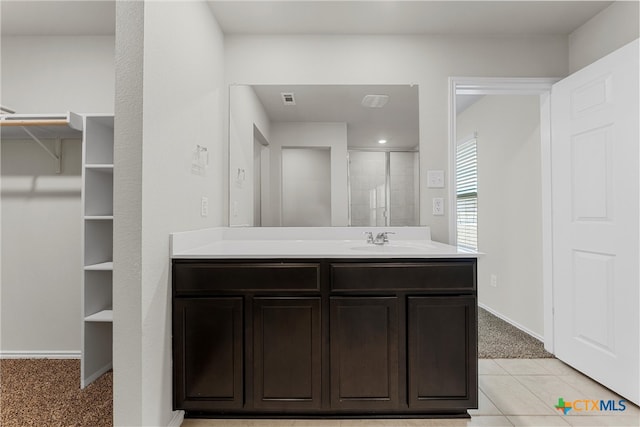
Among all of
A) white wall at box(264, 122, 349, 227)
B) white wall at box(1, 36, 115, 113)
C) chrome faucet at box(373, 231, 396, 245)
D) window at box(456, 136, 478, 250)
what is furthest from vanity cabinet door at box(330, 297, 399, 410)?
window at box(456, 136, 478, 250)

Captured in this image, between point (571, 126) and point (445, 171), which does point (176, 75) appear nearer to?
point (445, 171)

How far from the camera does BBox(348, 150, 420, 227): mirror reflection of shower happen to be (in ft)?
8.07

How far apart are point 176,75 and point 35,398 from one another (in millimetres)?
2042

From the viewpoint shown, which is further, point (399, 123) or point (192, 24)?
point (399, 123)

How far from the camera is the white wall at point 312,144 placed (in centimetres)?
247

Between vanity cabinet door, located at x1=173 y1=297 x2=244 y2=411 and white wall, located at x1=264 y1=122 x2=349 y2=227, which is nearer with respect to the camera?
vanity cabinet door, located at x1=173 y1=297 x2=244 y2=411

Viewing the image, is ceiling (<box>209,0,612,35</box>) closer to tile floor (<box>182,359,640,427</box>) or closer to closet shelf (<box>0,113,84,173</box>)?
closet shelf (<box>0,113,84,173</box>)

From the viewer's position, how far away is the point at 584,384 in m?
2.17

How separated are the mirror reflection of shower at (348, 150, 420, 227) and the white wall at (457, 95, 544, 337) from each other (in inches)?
44.5

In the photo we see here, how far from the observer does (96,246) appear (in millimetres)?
2264

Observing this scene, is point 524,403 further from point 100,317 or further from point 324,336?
point 100,317

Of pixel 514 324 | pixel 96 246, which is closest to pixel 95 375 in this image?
pixel 96 246

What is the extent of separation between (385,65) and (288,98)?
751 millimetres

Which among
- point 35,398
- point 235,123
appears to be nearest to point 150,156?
point 235,123
